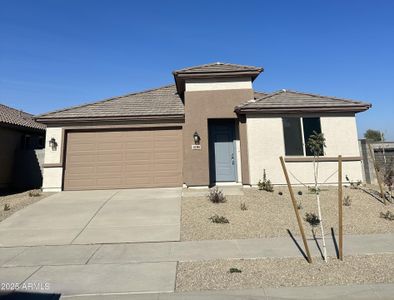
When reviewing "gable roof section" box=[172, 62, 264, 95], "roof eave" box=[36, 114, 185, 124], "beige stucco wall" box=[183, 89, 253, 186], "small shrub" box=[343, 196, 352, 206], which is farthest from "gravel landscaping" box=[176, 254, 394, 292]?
"gable roof section" box=[172, 62, 264, 95]

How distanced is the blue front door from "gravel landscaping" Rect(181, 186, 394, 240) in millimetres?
1993

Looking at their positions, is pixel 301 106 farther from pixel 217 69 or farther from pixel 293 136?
pixel 217 69

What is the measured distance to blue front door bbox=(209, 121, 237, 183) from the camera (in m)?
13.6

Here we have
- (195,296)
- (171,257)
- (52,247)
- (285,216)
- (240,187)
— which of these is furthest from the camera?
(240,187)

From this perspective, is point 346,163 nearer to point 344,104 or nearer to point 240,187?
point 344,104

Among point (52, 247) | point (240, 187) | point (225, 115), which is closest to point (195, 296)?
point (52, 247)

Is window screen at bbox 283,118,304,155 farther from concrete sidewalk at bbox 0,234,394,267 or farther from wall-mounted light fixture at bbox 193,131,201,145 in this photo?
concrete sidewalk at bbox 0,234,394,267

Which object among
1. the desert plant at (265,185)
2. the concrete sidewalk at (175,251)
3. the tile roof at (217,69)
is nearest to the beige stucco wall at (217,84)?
the tile roof at (217,69)

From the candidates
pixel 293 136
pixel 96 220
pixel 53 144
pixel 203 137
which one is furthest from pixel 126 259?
pixel 293 136

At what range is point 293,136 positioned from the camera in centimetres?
1291

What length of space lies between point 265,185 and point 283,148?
191 centimetres

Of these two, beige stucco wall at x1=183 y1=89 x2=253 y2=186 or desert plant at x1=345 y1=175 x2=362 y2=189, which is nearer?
desert plant at x1=345 y1=175 x2=362 y2=189

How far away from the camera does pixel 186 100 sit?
44.3 ft

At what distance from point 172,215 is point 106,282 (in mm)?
4348
